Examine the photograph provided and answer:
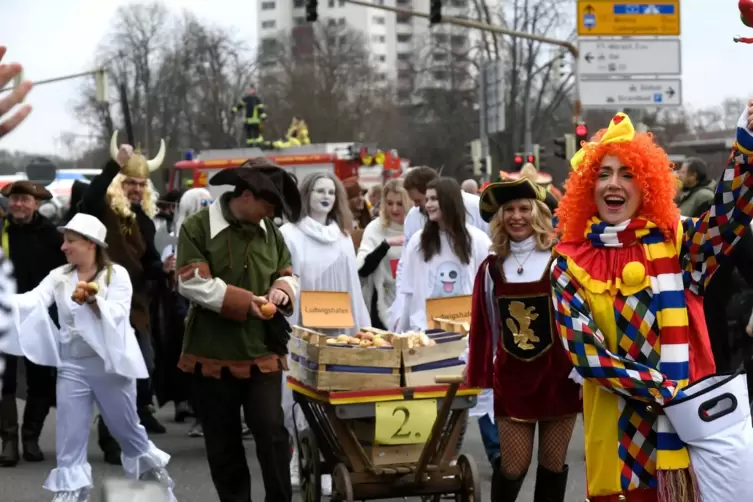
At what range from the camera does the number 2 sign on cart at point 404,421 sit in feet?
22.9

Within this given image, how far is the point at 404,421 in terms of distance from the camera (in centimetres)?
704

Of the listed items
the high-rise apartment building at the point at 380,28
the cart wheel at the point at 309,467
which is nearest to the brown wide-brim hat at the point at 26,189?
the cart wheel at the point at 309,467

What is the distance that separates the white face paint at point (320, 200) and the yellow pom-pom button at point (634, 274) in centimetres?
440

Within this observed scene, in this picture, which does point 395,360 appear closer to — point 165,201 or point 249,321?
point 249,321

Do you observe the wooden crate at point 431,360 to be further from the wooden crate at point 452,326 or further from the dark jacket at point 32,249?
Answer: the dark jacket at point 32,249

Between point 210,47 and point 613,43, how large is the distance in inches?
2107

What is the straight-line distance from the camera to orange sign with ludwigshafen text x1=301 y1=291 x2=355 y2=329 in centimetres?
866

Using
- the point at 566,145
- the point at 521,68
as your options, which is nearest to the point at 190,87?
the point at 521,68

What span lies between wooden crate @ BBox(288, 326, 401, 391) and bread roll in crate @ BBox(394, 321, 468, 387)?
0.17 ft

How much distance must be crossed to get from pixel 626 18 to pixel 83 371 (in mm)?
15156

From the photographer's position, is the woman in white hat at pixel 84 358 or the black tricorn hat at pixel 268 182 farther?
the woman in white hat at pixel 84 358

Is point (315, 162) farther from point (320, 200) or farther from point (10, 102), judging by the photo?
point (10, 102)

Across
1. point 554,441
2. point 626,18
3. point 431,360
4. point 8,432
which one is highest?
point 626,18

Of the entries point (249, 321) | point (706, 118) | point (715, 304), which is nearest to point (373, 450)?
point (249, 321)
